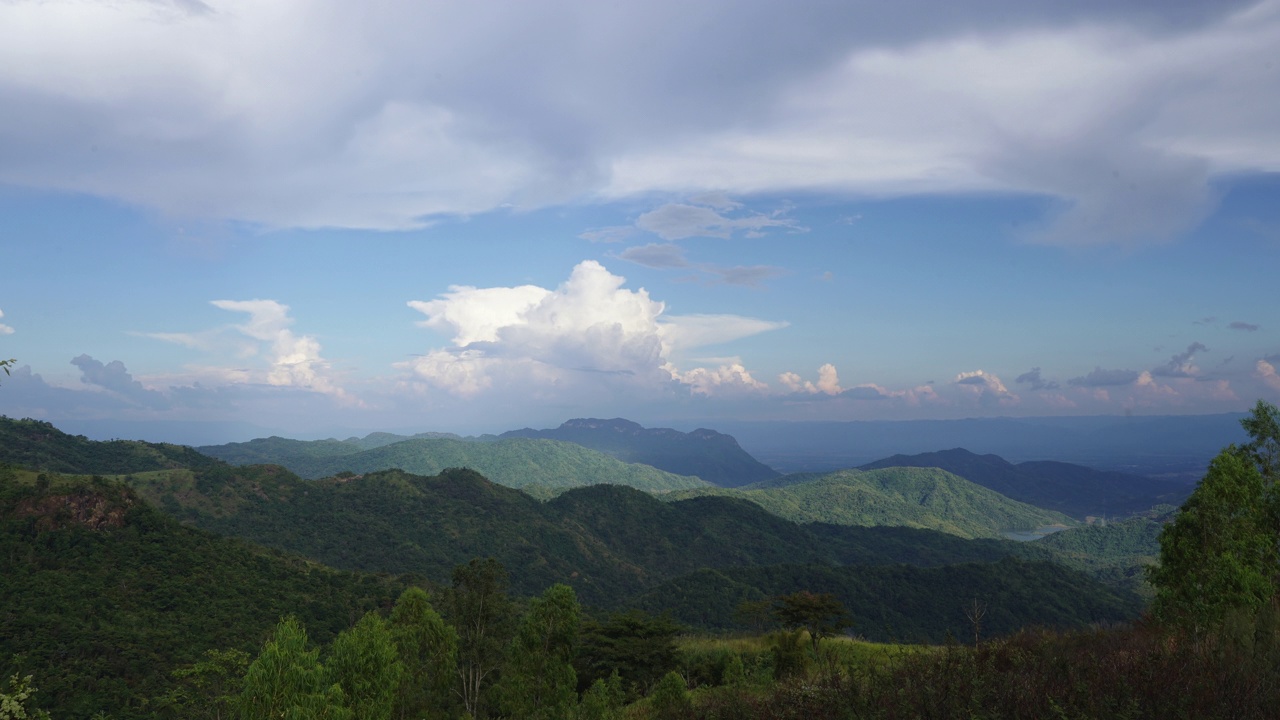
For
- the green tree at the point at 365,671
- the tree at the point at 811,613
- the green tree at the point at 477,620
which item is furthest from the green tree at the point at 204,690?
the tree at the point at 811,613

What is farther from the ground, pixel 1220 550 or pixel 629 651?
pixel 1220 550

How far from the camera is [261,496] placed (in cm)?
19800

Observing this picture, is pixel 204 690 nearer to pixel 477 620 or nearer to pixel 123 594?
pixel 477 620

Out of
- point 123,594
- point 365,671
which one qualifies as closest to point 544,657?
point 365,671

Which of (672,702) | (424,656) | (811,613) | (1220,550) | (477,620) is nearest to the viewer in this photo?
(672,702)

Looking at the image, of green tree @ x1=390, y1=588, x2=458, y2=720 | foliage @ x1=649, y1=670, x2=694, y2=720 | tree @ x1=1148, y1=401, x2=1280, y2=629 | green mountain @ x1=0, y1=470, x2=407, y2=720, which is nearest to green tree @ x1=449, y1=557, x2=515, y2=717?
green tree @ x1=390, y1=588, x2=458, y2=720

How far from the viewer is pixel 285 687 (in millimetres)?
25078

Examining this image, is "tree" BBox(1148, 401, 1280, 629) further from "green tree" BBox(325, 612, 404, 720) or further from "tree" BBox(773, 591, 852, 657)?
"green tree" BBox(325, 612, 404, 720)

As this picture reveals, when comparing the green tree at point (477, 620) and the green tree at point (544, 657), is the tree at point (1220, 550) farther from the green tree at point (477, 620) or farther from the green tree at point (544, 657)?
the green tree at point (477, 620)

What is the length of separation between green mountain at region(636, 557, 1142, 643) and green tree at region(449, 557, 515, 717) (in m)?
105

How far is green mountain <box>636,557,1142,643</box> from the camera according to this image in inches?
6373

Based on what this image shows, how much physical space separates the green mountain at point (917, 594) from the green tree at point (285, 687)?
137 m

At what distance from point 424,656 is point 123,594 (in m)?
62.2

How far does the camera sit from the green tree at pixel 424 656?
47.8m
